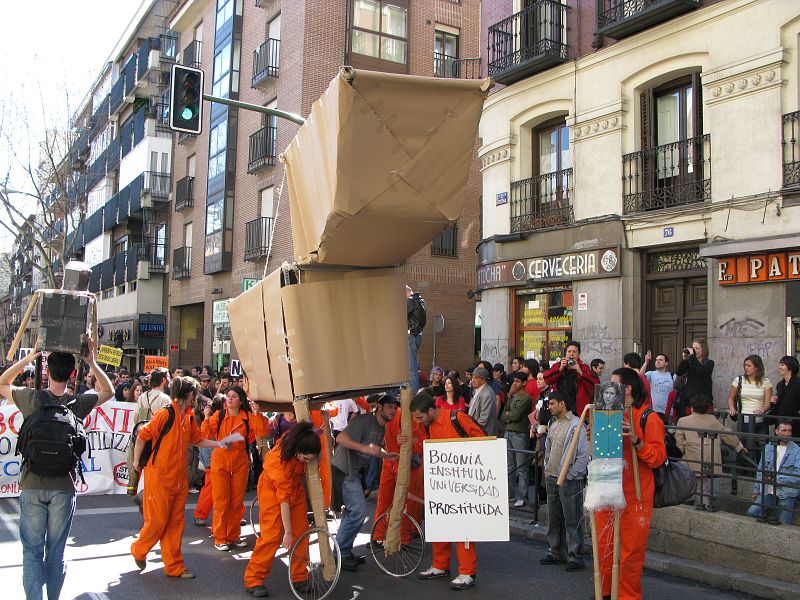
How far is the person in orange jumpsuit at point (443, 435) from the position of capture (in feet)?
23.9

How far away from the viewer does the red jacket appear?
9.94 m

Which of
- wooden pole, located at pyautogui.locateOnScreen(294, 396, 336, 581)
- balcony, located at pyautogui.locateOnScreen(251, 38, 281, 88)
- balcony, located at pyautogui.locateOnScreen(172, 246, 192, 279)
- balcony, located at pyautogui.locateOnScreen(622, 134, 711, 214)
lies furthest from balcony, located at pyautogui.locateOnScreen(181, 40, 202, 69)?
wooden pole, located at pyautogui.locateOnScreen(294, 396, 336, 581)

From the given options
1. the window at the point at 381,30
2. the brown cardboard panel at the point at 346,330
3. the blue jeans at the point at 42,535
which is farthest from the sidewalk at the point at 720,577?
the window at the point at 381,30

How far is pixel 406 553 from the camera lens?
25.7 feet

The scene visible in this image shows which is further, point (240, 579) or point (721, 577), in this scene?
point (240, 579)

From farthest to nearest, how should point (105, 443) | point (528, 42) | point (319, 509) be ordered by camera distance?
point (528, 42) → point (105, 443) → point (319, 509)

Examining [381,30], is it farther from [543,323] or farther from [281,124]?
[543,323]

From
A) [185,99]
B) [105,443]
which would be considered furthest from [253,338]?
[185,99]

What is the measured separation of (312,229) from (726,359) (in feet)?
29.1

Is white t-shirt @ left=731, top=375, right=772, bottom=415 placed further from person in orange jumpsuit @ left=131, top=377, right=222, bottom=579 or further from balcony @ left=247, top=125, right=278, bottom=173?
balcony @ left=247, top=125, right=278, bottom=173

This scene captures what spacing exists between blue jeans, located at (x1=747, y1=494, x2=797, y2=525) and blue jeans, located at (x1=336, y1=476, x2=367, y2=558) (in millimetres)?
3857

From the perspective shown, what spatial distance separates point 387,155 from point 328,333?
6.22 ft

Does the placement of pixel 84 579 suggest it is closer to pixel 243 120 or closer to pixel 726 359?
pixel 726 359

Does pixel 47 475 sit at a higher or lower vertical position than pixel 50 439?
lower
